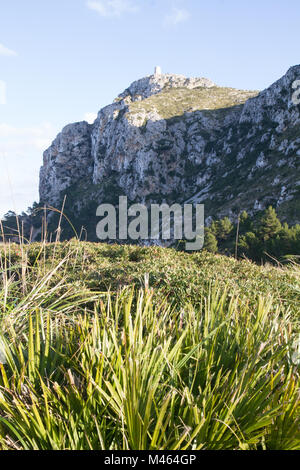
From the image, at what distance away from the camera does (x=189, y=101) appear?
131000 millimetres

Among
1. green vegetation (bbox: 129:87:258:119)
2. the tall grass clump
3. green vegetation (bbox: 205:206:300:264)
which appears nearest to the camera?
the tall grass clump

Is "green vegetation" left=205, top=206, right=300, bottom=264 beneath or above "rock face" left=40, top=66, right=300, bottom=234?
→ beneath

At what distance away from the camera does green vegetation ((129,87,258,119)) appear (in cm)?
12125

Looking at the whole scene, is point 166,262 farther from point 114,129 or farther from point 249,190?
point 114,129

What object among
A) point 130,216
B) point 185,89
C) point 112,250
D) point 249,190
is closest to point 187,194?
point 130,216

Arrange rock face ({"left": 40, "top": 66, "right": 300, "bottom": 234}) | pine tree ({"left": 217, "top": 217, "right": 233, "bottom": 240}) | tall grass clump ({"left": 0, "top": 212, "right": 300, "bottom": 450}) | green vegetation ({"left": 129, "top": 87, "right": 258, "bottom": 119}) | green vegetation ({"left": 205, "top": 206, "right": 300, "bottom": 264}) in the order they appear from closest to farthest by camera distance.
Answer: tall grass clump ({"left": 0, "top": 212, "right": 300, "bottom": 450}) → green vegetation ({"left": 205, "top": 206, "right": 300, "bottom": 264}) → pine tree ({"left": 217, "top": 217, "right": 233, "bottom": 240}) → rock face ({"left": 40, "top": 66, "right": 300, "bottom": 234}) → green vegetation ({"left": 129, "top": 87, "right": 258, "bottom": 119})

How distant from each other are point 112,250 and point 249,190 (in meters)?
71.6

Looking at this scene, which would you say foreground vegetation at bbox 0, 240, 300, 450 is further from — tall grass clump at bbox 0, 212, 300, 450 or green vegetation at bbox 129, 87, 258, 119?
green vegetation at bbox 129, 87, 258, 119

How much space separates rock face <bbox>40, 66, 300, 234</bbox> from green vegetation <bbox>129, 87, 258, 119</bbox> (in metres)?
0.41

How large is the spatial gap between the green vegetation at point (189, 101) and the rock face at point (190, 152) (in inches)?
16.1

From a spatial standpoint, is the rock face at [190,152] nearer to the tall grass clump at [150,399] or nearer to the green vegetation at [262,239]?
the green vegetation at [262,239]

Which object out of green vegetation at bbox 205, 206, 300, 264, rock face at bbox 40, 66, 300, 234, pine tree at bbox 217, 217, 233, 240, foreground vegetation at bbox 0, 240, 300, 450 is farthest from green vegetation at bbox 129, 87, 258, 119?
foreground vegetation at bbox 0, 240, 300, 450

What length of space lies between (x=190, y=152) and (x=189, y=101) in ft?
103
